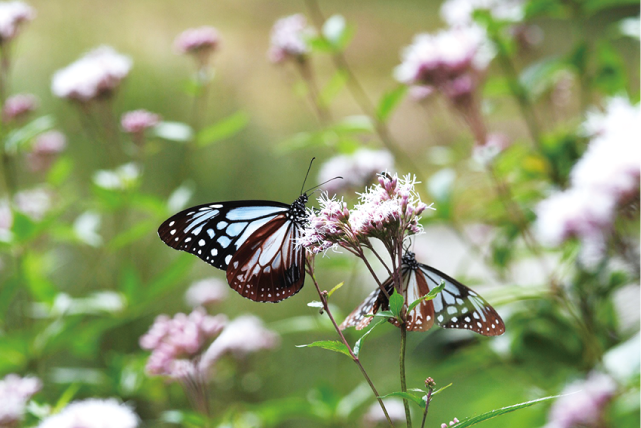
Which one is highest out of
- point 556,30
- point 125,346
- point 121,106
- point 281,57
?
point 556,30

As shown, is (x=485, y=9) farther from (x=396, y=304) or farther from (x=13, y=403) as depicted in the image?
(x=13, y=403)

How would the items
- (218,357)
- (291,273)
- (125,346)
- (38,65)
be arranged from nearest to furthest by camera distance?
(291,273)
(218,357)
(125,346)
(38,65)

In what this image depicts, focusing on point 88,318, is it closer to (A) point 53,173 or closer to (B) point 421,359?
(A) point 53,173

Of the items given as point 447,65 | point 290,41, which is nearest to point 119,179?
point 290,41

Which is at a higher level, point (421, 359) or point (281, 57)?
point (281, 57)

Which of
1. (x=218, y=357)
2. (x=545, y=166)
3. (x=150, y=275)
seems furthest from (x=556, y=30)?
(x=218, y=357)

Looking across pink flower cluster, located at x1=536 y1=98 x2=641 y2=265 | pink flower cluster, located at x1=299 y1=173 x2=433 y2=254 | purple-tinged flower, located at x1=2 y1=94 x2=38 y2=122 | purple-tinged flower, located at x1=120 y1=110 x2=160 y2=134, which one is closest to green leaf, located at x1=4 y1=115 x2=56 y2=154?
purple-tinged flower, located at x1=120 y1=110 x2=160 y2=134
